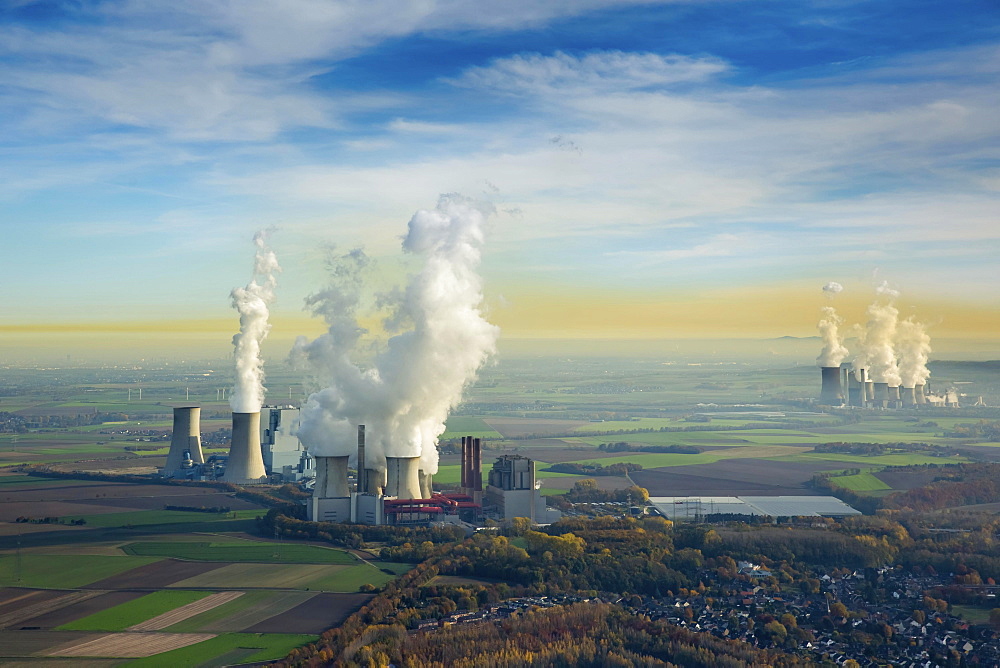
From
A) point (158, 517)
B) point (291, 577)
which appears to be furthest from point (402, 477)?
point (158, 517)

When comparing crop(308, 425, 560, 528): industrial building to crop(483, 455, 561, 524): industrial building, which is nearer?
crop(308, 425, 560, 528): industrial building

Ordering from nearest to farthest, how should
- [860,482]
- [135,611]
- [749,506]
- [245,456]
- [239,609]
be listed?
[135,611], [239,609], [749,506], [245,456], [860,482]

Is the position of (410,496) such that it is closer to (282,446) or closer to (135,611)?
(135,611)

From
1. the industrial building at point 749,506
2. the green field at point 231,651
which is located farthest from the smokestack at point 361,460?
the green field at point 231,651

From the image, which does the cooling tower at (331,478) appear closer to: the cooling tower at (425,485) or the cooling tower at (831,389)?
the cooling tower at (425,485)

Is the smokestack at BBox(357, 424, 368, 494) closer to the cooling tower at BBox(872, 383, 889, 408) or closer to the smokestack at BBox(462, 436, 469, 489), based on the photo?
the smokestack at BBox(462, 436, 469, 489)

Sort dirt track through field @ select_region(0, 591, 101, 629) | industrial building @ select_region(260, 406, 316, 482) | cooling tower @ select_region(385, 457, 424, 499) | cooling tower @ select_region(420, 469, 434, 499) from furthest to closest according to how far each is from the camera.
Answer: industrial building @ select_region(260, 406, 316, 482)
cooling tower @ select_region(420, 469, 434, 499)
cooling tower @ select_region(385, 457, 424, 499)
dirt track through field @ select_region(0, 591, 101, 629)

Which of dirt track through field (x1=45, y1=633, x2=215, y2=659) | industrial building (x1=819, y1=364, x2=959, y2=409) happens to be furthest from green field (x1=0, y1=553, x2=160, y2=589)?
industrial building (x1=819, y1=364, x2=959, y2=409)
